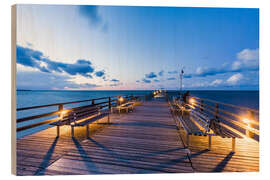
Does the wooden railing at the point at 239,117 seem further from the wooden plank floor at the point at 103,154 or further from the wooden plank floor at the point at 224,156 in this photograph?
the wooden plank floor at the point at 103,154

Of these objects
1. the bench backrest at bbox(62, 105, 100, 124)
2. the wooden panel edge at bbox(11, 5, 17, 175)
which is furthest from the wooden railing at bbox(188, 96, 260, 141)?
the wooden panel edge at bbox(11, 5, 17, 175)

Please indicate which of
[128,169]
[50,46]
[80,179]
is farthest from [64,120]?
[50,46]

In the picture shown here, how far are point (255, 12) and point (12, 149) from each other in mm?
5399

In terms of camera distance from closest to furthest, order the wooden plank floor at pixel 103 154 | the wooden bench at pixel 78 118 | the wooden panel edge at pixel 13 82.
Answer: the wooden plank floor at pixel 103 154 → the wooden panel edge at pixel 13 82 → the wooden bench at pixel 78 118

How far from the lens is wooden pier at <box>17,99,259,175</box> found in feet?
5.84

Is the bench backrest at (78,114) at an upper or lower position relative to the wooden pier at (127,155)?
upper

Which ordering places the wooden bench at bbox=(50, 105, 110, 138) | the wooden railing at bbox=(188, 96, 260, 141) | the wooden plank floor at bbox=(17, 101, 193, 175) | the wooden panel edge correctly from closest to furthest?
the wooden plank floor at bbox=(17, 101, 193, 175) < the wooden panel edge < the wooden railing at bbox=(188, 96, 260, 141) < the wooden bench at bbox=(50, 105, 110, 138)

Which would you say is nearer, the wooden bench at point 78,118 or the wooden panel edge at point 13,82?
the wooden panel edge at point 13,82

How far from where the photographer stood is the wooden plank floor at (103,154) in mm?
1772

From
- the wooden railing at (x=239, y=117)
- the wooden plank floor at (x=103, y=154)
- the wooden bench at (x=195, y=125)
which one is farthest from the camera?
the wooden railing at (x=239, y=117)

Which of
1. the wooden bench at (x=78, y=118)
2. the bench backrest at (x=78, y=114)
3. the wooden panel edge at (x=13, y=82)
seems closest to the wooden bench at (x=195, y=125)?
the wooden bench at (x=78, y=118)

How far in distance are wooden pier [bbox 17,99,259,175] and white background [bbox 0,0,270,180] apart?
96mm

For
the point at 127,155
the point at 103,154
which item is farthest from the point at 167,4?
the point at 103,154

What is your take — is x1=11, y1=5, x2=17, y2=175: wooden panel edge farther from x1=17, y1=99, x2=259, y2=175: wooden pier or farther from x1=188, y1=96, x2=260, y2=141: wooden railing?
x1=188, y1=96, x2=260, y2=141: wooden railing
